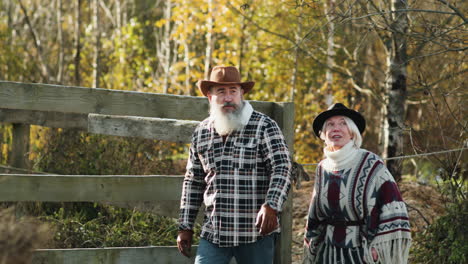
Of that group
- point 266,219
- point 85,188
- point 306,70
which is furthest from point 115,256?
point 306,70

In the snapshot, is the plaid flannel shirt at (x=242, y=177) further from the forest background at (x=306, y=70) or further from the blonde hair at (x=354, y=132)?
the forest background at (x=306, y=70)

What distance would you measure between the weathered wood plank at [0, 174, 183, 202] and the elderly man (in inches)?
21.2

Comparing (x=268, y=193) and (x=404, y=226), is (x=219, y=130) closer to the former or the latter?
(x=268, y=193)

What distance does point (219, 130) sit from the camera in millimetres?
3922

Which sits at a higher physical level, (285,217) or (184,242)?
(285,217)

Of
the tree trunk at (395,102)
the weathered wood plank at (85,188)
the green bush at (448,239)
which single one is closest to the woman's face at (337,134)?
the weathered wood plank at (85,188)

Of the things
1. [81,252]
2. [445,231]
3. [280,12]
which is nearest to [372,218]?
[81,252]

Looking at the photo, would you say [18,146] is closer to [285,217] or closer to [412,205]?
[285,217]

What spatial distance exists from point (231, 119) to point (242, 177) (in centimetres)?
34

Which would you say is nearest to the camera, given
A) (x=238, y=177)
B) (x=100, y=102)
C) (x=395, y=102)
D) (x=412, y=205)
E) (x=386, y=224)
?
(x=386, y=224)

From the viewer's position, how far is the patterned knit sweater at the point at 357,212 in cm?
361

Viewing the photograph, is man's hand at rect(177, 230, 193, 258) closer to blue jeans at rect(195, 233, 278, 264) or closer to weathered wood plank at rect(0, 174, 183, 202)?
blue jeans at rect(195, 233, 278, 264)

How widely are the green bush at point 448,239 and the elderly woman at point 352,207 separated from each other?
6.23 feet

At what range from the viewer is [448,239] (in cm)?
554
